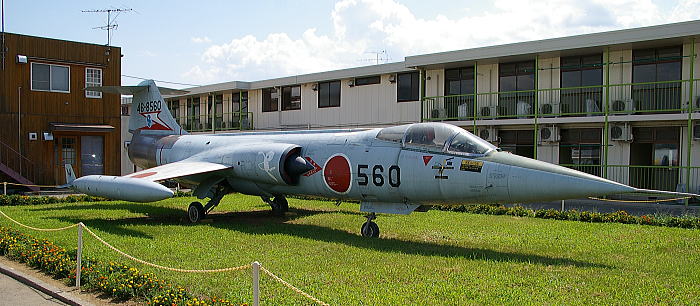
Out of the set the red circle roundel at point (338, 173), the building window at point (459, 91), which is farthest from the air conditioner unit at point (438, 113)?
the red circle roundel at point (338, 173)

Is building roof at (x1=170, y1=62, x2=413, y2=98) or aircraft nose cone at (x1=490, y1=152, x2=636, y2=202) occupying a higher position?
building roof at (x1=170, y1=62, x2=413, y2=98)

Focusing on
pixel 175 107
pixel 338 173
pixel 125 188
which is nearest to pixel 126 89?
pixel 125 188

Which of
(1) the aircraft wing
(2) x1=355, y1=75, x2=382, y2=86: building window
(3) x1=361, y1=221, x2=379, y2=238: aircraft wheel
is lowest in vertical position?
(3) x1=361, y1=221, x2=379, y2=238: aircraft wheel

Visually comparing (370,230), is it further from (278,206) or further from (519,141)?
(519,141)

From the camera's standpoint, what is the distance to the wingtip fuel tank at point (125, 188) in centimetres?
1241

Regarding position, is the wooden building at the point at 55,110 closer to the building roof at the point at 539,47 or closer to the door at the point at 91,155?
the door at the point at 91,155

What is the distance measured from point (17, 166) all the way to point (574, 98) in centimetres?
2229

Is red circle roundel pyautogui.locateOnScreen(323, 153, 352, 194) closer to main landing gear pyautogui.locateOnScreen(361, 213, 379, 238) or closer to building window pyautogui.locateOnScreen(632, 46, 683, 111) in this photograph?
main landing gear pyautogui.locateOnScreen(361, 213, 379, 238)

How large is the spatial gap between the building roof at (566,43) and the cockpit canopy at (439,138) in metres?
10.4

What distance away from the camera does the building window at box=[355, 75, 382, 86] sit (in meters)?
27.1

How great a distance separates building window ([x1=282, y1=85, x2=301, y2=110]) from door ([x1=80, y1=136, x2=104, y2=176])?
9.95 m

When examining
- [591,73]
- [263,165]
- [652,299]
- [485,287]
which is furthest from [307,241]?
[591,73]

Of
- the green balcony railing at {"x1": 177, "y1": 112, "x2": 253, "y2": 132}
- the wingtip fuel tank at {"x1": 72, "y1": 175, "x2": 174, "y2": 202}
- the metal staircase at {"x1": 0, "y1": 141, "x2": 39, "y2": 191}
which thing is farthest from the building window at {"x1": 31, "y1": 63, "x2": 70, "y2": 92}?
the wingtip fuel tank at {"x1": 72, "y1": 175, "x2": 174, "y2": 202}

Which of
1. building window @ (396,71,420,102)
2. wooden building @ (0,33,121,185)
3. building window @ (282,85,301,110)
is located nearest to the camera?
wooden building @ (0,33,121,185)
